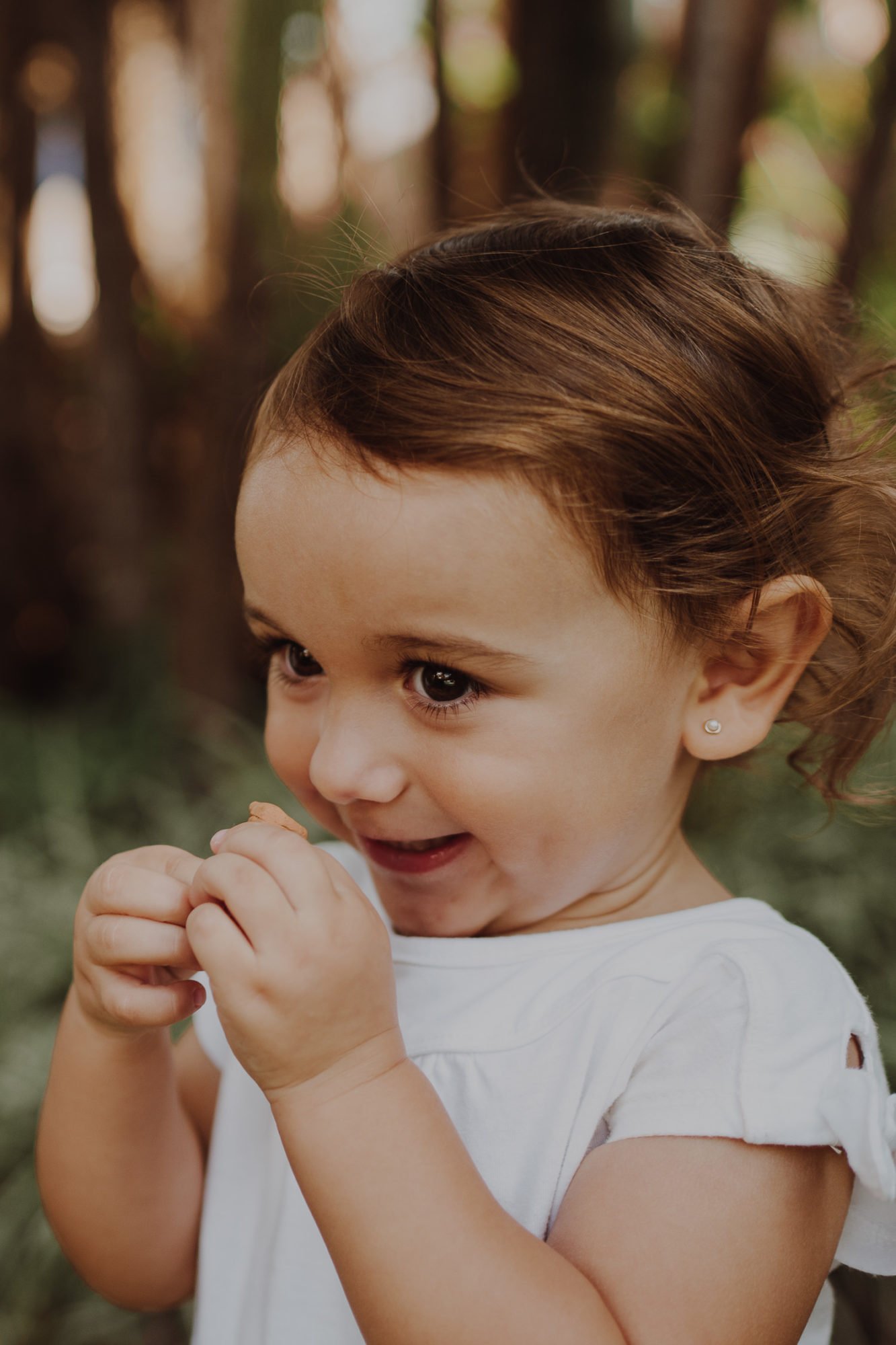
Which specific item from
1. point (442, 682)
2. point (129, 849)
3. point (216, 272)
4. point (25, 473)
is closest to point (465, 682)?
point (442, 682)

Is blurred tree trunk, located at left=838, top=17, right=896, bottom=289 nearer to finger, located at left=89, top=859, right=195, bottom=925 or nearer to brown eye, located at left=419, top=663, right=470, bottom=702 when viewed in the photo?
brown eye, located at left=419, top=663, right=470, bottom=702

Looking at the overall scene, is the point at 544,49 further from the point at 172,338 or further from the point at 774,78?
the point at 172,338

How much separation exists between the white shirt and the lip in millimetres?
125

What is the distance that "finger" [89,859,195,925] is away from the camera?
1095 mm

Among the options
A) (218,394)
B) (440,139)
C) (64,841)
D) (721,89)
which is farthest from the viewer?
(440,139)

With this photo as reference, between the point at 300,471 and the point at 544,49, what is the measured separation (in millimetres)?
3717

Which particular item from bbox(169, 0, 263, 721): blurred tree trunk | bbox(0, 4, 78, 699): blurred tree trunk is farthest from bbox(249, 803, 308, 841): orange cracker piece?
bbox(0, 4, 78, 699): blurred tree trunk

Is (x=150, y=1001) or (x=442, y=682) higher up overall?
(x=442, y=682)

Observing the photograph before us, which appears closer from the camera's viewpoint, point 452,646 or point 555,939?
point 452,646

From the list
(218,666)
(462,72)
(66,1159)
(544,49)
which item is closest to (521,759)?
(66,1159)

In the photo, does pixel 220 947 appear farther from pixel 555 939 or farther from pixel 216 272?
pixel 216 272

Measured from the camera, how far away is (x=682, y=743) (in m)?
1.24

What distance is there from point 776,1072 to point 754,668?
17.4 inches

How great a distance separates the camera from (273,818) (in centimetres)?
113
